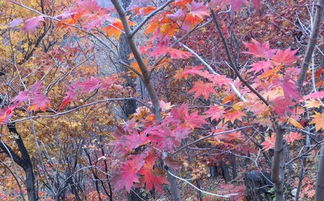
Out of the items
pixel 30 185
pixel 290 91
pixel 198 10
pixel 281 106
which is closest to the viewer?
pixel 290 91

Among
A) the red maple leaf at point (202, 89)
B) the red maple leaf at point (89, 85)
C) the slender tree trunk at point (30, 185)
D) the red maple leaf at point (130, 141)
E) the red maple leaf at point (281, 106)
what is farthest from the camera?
the slender tree trunk at point (30, 185)

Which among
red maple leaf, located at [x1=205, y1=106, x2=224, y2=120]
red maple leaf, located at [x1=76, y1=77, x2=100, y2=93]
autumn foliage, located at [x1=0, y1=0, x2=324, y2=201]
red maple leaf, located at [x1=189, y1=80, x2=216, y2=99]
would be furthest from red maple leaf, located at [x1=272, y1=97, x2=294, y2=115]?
red maple leaf, located at [x1=76, y1=77, x2=100, y2=93]

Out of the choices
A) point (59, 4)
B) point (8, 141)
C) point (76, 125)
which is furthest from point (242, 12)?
point (8, 141)

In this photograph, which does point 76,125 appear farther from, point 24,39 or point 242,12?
point 242,12

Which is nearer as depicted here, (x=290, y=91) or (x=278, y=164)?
(x=290, y=91)

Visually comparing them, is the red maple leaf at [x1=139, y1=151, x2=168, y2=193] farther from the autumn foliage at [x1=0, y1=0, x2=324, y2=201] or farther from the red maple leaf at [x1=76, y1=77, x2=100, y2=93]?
the red maple leaf at [x1=76, y1=77, x2=100, y2=93]

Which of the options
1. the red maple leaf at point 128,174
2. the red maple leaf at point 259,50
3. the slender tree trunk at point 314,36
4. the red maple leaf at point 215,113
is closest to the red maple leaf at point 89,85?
the red maple leaf at point 128,174

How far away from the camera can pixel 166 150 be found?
70.8 inches

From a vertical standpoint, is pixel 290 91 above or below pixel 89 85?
below

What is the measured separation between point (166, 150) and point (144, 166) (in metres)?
0.16

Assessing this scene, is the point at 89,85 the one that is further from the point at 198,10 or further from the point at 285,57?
the point at 285,57

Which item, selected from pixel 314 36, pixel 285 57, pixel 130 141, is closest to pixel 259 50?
pixel 285 57

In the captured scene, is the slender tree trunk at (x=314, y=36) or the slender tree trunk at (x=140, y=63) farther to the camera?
the slender tree trunk at (x=140, y=63)

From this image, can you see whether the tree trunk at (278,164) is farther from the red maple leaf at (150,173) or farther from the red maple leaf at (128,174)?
the red maple leaf at (128,174)
